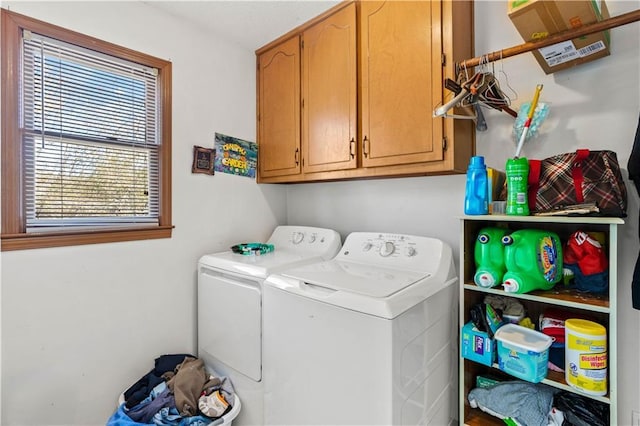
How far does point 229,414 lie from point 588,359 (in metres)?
1.53

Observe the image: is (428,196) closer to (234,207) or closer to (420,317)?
(420,317)

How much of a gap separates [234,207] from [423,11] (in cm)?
160

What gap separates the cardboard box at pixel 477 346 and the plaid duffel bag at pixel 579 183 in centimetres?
54

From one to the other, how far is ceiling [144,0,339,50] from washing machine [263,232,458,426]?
1.46 metres

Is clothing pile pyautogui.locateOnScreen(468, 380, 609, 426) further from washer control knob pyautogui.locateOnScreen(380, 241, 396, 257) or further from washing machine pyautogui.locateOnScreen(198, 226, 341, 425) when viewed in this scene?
washing machine pyautogui.locateOnScreen(198, 226, 341, 425)

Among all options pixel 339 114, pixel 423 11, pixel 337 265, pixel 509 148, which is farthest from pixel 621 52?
pixel 337 265

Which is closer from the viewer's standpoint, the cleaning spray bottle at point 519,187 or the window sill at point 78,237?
the cleaning spray bottle at point 519,187

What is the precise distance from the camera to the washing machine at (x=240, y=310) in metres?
1.50

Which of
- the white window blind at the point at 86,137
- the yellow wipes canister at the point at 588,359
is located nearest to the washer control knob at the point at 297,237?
the white window blind at the point at 86,137

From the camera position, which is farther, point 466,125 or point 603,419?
point 466,125

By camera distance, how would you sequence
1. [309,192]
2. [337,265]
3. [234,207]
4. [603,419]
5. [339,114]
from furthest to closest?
[309,192] → [234,207] → [339,114] → [337,265] → [603,419]

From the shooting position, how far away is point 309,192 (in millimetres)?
2389

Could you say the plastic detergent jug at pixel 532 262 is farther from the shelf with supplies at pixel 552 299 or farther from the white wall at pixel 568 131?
the white wall at pixel 568 131

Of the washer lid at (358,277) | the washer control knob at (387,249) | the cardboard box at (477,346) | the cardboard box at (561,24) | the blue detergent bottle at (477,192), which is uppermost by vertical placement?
the cardboard box at (561,24)
